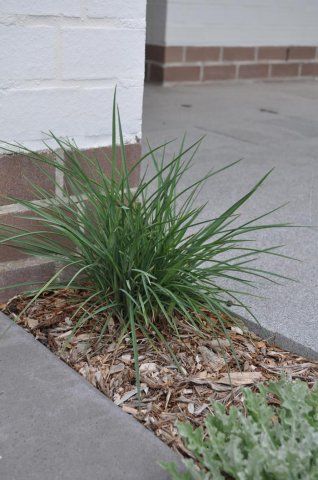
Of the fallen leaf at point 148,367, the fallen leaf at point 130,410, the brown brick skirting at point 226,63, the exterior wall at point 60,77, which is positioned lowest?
the brown brick skirting at point 226,63

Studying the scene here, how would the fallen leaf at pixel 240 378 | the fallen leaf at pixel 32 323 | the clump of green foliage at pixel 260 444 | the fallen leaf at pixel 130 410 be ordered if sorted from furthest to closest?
the fallen leaf at pixel 32 323
the fallen leaf at pixel 240 378
the fallen leaf at pixel 130 410
the clump of green foliage at pixel 260 444

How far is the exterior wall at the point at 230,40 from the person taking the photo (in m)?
7.88

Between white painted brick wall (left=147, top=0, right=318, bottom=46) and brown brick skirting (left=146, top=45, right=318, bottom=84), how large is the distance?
9 centimetres

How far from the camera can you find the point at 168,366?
229 centimetres

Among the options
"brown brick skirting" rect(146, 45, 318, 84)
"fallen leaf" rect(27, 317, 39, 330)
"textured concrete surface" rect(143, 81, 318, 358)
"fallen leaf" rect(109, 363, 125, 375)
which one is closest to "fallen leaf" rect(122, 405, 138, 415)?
"fallen leaf" rect(109, 363, 125, 375)

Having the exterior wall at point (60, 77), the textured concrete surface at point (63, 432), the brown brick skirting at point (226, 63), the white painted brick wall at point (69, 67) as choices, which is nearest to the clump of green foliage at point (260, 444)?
the textured concrete surface at point (63, 432)

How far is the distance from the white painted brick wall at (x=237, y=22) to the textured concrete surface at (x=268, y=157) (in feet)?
1.78

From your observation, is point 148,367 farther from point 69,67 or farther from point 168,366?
point 69,67

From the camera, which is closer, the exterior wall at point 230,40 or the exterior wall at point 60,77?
the exterior wall at point 60,77

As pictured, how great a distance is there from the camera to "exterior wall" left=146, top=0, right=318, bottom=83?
7875 mm

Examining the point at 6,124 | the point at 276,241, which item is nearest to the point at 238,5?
the point at 276,241

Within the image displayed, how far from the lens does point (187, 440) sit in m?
1.91

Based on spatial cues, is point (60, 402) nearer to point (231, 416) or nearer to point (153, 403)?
point (153, 403)

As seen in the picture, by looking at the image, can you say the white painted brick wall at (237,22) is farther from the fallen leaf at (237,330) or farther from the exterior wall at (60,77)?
the fallen leaf at (237,330)
